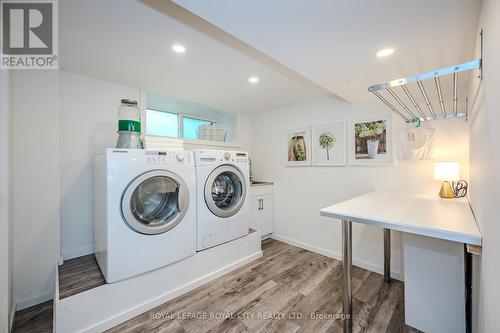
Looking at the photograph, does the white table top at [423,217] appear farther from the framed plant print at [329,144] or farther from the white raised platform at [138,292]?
the white raised platform at [138,292]

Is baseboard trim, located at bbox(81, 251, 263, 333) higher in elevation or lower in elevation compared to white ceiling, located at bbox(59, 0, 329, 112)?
lower

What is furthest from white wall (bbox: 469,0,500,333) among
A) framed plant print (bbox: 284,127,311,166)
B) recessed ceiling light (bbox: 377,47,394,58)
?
framed plant print (bbox: 284,127,311,166)

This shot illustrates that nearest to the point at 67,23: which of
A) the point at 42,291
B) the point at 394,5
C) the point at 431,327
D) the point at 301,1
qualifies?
the point at 301,1

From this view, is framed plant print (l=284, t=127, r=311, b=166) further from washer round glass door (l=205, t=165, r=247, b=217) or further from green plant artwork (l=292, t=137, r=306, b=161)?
washer round glass door (l=205, t=165, r=247, b=217)

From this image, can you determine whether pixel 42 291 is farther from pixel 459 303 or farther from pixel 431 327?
pixel 459 303

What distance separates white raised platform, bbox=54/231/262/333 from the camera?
134 centimetres

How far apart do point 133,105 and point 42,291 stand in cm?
186

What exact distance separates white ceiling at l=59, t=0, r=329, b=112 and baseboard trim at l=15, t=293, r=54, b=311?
6.72ft

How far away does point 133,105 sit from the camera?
208cm

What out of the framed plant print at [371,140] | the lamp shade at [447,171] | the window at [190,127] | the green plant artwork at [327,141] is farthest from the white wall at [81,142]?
the lamp shade at [447,171]

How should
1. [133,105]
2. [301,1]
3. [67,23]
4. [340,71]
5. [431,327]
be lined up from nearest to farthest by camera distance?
[301,1] → [67,23] → [431,327] → [340,71] → [133,105]

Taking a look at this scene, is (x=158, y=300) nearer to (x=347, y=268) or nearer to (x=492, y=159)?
(x=347, y=268)

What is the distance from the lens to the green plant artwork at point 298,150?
2.86 m
